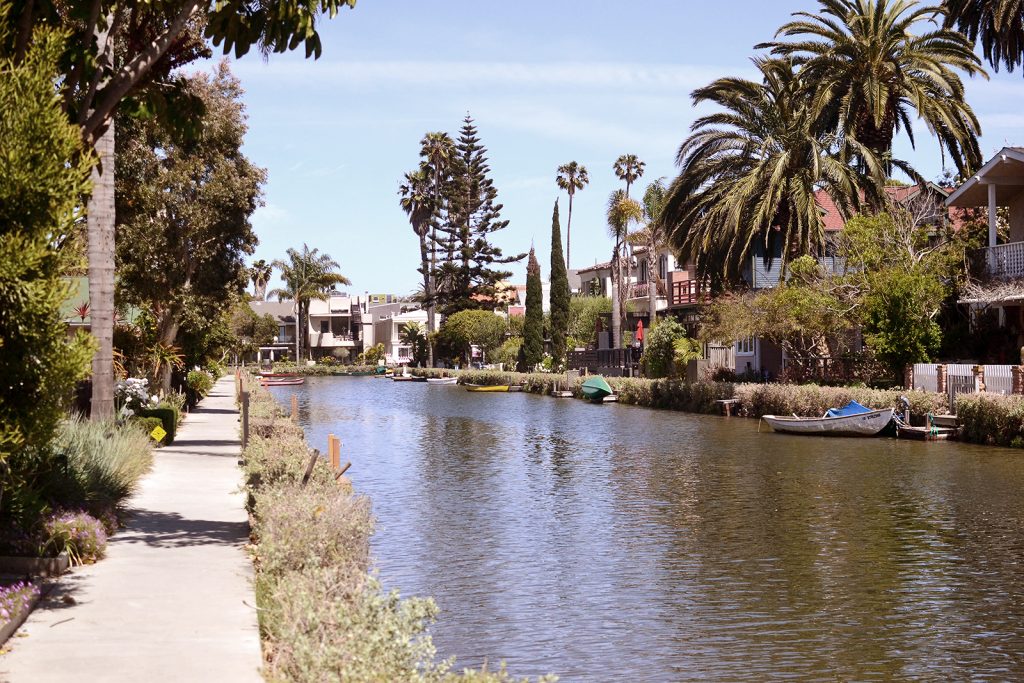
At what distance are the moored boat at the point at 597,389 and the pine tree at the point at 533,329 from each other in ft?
84.8

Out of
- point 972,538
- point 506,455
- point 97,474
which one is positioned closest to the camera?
point 97,474

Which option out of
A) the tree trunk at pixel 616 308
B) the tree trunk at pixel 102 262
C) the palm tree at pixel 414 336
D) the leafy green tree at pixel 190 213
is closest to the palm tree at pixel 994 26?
the leafy green tree at pixel 190 213

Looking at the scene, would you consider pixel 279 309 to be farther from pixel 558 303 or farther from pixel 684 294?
pixel 684 294

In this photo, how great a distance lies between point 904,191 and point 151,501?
43.5 metres

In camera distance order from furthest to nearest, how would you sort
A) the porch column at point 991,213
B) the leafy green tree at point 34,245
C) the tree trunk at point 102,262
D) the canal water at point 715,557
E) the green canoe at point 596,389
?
the green canoe at point 596,389
the porch column at point 991,213
the tree trunk at point 102,262
the canal water at point 715,557
the leafy green tree at point 34,245

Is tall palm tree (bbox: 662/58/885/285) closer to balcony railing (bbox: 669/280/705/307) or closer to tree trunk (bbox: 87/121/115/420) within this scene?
balcony railing (bbox: 669/280/705/307)

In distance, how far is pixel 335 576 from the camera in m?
9.60

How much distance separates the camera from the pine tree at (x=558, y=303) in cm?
8369

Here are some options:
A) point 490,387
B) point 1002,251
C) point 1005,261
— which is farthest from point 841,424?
point 490,387

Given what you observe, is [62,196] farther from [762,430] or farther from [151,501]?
[762,430]

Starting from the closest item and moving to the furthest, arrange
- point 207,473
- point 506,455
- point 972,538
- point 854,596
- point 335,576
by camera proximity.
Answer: point 335,576 < point 854,596 < point 972,538 < point 207,473 < point 506,455

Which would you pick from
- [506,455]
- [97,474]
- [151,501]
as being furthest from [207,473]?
[506,455]

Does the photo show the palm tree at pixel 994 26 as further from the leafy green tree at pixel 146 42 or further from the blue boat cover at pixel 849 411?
the leafy green tree at pixel 146 42

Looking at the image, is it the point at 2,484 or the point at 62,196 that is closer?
the point at 62,196
